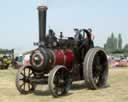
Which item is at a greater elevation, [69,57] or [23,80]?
[69,57]

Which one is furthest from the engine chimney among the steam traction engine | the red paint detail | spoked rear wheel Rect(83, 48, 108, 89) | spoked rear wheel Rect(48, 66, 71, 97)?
spoked rear wheel Rect(83, 48, 108, 89)

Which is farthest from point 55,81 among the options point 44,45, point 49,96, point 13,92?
point 13,92

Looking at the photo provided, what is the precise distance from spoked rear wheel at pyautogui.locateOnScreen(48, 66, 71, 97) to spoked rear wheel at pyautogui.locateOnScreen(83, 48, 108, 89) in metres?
0.81

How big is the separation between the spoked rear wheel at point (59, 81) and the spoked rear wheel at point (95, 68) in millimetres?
810

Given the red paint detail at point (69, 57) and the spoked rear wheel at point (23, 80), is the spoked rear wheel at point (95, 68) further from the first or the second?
the spoked rear wheel at point (23, 80)

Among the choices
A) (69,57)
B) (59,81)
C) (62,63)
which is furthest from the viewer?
(69,57)

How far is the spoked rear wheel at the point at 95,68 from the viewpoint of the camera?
1146cm

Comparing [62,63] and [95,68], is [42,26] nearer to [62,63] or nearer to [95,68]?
[62,63]

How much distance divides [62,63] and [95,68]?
1516mm

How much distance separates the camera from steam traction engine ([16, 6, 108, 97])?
10.6 meters

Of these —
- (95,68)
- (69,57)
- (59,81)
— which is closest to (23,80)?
(59,81)

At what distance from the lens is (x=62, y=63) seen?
11.2 meters

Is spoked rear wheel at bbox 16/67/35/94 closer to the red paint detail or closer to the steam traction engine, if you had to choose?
the steam traction engine

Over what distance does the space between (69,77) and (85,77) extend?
0.73 meters
